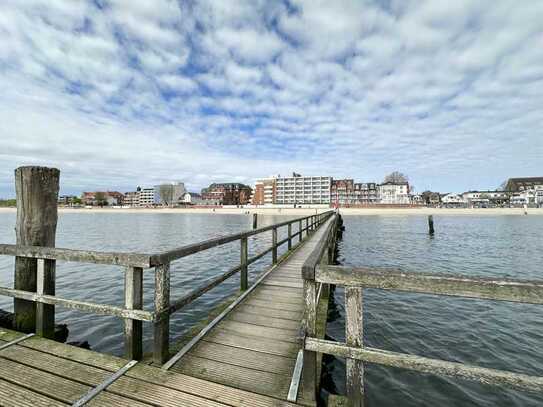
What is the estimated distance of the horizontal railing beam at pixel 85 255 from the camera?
2.91 meters

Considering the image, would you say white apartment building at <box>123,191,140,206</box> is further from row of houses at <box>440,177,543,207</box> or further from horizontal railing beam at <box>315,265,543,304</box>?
horizontal railing beam at <box>315,265,543,304</box>

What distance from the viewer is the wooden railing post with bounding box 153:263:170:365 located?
116 inches

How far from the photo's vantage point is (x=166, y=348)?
3.12 meters

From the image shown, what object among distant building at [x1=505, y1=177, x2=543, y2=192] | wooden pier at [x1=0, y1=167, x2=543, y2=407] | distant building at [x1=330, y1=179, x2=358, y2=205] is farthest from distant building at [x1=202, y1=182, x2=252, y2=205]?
wooden pier at [x1=0, y1=167, x2=543, y2=407]

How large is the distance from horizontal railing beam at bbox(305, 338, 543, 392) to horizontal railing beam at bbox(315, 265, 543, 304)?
480mm

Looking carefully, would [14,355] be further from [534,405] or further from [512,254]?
[512,254]

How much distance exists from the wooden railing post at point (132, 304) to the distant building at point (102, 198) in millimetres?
163839

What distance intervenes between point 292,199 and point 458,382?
385 ft

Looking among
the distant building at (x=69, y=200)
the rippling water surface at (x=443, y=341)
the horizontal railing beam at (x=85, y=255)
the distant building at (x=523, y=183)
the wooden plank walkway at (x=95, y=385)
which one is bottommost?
the rippling water surface at (x=443, y=341)

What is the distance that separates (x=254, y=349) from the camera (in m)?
3.49

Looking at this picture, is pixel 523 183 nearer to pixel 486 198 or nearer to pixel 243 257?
pixel 486 198

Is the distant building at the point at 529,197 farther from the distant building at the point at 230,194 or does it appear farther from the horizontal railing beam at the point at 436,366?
the horizontal railing beam at the point at 436,366

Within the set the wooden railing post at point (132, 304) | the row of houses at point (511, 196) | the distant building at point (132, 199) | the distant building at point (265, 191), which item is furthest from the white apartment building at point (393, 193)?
the distant building at point (132, 199)

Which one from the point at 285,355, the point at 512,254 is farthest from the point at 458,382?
the point at 512,254
